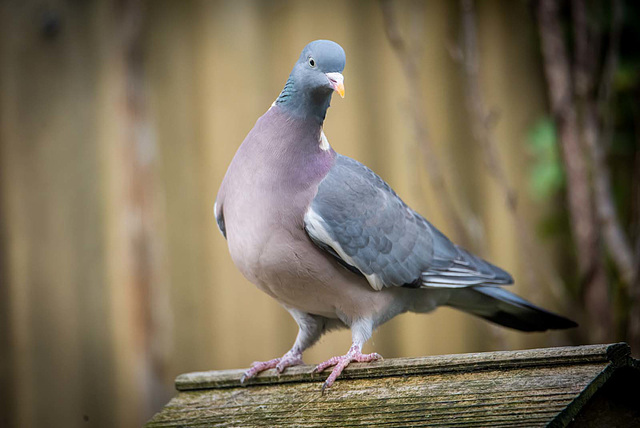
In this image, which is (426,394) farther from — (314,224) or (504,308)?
(504,308)

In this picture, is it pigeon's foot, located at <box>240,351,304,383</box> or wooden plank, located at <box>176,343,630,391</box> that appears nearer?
wooden plank, located at <box>176,343,630,391</box>

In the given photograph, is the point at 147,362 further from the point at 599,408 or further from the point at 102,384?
the point at 599,408

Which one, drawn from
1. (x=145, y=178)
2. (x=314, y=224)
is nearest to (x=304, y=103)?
(x=314, y=224)

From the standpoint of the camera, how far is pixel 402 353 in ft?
14.1

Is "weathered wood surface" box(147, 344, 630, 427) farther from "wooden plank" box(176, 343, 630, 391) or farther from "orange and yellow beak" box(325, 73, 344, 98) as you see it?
"orange and yellow beak" box(325, 73, 344, 98)

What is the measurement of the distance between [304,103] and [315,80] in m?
0.11

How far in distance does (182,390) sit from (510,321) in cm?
132

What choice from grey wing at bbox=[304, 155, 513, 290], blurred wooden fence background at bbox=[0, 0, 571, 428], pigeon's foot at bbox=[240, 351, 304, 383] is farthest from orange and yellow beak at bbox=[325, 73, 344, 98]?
blurred wooden fence background at bbox=[0, 0, 571, 428]

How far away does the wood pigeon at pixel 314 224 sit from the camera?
2324 mm

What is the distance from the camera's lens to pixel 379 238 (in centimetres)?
255

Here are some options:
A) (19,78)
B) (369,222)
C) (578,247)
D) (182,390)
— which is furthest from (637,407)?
(19,78)

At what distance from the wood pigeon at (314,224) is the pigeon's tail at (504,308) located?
0.29 meters

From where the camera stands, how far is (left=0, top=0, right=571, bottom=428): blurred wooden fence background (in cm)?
419

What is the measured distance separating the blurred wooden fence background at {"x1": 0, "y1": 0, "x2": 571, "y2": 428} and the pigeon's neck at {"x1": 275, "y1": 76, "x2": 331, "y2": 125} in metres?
1.78
